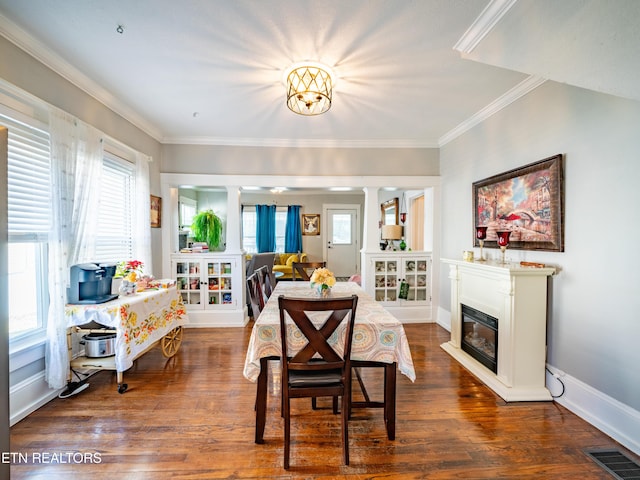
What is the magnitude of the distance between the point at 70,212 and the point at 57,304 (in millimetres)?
718

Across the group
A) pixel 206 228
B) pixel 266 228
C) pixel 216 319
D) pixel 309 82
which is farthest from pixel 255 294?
pixel 266 228

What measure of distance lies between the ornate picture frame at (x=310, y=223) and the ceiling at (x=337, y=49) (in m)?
4.67

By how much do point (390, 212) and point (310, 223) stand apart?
2.38 meters

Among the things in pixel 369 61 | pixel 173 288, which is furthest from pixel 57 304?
pixel 369 61

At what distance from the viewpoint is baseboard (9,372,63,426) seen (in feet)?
6.15

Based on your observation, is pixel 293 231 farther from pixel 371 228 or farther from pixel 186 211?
pixel 371 228

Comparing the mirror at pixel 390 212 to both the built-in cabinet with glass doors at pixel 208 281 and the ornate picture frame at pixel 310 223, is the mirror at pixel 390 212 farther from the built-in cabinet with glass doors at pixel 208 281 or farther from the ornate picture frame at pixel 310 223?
the built-in cabinet with glass doors at pixel 208 281

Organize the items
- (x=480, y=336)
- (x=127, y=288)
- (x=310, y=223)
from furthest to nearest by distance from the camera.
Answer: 1. (x=310, y=223)
2. (x=480, y=336)
3. (x=127, y=288)

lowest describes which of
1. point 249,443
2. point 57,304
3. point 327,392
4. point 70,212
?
point 249,443

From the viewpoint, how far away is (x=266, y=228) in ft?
24.6

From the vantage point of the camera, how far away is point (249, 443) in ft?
5.65

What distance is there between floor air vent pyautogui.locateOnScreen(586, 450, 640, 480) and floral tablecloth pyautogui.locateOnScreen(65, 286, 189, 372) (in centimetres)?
319

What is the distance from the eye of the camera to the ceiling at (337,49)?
140 cm

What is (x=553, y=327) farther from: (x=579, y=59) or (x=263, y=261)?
(x=263, y=261)
